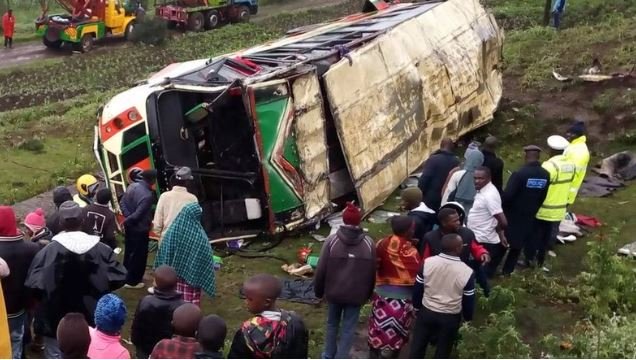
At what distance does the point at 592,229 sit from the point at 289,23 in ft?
64.8

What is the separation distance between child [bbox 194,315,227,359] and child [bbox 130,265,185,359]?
1.03 meters

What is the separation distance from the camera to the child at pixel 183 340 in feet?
15.2

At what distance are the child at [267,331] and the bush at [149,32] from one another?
21.9m

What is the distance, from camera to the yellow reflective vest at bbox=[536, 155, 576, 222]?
28.3 ft

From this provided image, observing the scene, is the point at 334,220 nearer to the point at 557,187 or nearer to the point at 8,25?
the point at 557,187

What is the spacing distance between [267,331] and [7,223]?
2.35m

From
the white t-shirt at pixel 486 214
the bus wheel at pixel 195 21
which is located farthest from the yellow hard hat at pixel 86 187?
the bus wheel at pixel 195 21

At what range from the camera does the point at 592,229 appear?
10664 mm

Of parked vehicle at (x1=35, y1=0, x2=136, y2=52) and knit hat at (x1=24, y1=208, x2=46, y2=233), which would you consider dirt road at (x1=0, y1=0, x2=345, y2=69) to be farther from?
knit hat at (x1=24, y1=208, x2=46, y2=233)

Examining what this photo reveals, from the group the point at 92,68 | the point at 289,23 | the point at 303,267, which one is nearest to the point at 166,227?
the point at 303,267

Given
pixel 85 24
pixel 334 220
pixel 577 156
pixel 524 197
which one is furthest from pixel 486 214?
pixel 85 24

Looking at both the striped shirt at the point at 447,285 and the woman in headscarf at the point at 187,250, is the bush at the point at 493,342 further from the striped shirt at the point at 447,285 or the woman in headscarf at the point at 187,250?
the woman in headscarf at the point at 187,250

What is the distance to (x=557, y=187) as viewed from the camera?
342 inches

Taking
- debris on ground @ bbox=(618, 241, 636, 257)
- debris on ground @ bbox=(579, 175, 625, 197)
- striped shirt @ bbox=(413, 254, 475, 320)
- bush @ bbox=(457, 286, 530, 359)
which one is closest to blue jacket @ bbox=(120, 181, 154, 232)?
striped shirt @ bbox=(413, 254, 475, 320)
